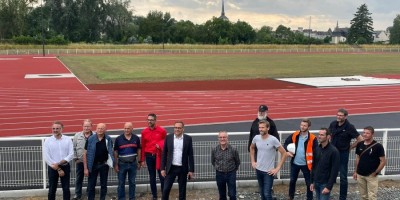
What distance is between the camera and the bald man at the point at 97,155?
6348 millimetres

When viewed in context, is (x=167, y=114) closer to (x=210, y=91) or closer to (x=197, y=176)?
(x=210, y=91)

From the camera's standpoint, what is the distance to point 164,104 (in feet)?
60.8

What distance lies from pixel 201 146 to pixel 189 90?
51.2 ft

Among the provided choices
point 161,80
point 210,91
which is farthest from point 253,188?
point 161,80

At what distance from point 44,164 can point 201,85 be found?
62.4 ft

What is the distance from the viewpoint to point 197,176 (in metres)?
7.71

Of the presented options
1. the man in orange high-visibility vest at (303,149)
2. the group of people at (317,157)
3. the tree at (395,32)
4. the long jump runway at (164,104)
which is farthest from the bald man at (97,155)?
the tree at (395,32)

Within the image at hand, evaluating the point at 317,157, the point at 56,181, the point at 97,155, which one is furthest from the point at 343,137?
the point at 56,181

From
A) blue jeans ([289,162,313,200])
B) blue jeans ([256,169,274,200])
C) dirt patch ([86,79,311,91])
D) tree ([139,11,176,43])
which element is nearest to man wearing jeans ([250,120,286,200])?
blue jeans ([256,169,274,200])

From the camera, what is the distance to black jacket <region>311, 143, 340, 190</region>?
5.81 metres

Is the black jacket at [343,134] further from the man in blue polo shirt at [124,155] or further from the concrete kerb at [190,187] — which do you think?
the man in blue polo shirt at [124,155]

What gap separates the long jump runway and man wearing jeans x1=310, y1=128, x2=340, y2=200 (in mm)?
9109

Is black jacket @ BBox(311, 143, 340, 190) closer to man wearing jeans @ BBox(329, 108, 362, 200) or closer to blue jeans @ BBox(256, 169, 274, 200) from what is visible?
blue jeans @ BBox(256, 169, 274, 200)

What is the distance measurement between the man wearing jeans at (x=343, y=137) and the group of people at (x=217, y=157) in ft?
0.05
